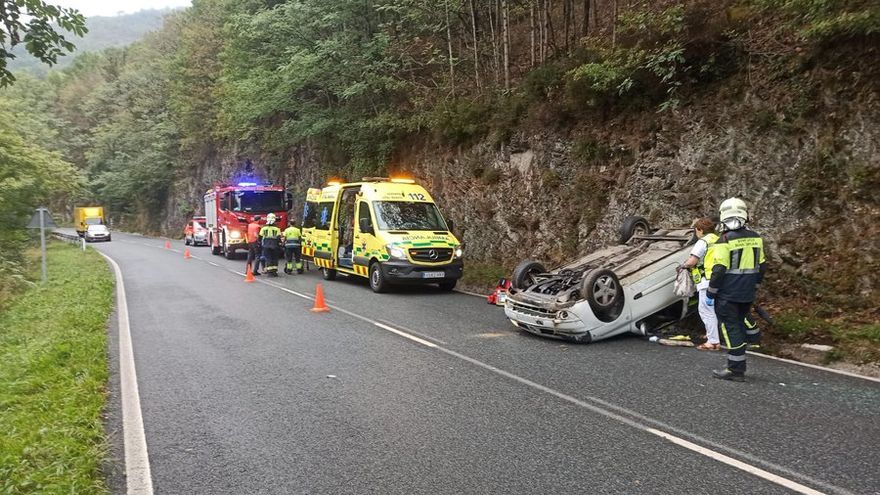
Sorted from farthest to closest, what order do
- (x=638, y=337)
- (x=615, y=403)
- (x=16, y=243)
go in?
(x=16, y=243), (x=638, y=337), (x=615, y=403)

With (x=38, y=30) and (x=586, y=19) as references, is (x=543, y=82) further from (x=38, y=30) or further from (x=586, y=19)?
(x=38, y=30)

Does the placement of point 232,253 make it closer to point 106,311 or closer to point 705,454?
point 106,311

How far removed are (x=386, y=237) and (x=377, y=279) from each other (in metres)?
1.04

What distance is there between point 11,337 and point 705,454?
418 inches

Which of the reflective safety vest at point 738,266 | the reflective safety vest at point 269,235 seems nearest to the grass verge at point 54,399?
the reflective safety vest at point 269,235

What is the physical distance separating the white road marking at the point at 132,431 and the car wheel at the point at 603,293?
5395 millimetres

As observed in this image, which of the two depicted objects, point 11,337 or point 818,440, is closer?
point 818,440

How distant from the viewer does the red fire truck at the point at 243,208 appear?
2423 cm

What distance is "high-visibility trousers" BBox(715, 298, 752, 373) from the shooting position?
237 inches

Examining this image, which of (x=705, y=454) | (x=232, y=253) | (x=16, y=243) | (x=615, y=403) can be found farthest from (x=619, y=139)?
(x=16, y=243)

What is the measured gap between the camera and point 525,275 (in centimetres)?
936

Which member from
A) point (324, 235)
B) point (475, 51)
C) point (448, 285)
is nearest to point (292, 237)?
point (324, 235)

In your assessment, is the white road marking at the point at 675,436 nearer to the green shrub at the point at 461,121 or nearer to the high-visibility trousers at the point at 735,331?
the high-visibility trousers at the point at 735,331

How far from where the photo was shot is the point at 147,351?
7.82m
